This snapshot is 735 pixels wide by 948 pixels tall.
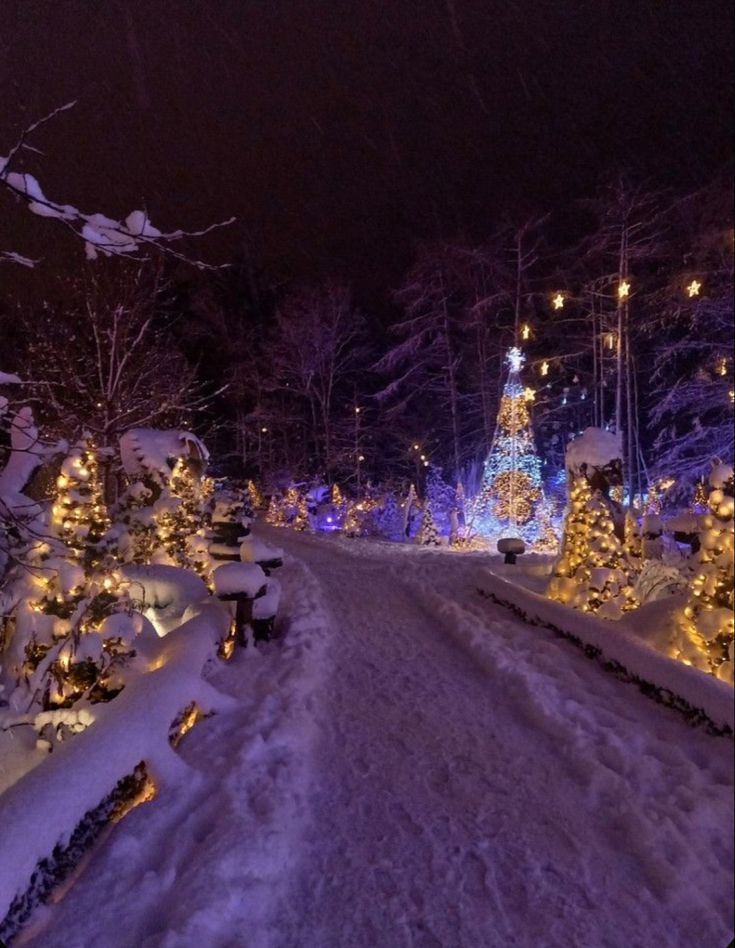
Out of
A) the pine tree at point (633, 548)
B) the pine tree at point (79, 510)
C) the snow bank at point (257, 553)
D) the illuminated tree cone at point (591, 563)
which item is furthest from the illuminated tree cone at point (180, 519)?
the pine tree at point (633, 548)

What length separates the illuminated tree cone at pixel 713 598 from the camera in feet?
11.9

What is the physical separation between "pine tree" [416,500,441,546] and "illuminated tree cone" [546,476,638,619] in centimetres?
864

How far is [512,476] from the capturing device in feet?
52.4

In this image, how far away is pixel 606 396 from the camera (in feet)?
68.3

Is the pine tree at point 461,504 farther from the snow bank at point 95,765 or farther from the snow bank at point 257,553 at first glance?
the snow bank at point 95,765

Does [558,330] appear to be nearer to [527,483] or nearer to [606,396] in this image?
[606,396]

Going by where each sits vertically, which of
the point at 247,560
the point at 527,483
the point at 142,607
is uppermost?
the point at 527,483

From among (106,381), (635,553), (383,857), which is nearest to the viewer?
(383,857)

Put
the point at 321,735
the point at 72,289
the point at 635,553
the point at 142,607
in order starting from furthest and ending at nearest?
the point at 72,289 < the point at 635,553 < the point at 142,607 < the point at 321,735

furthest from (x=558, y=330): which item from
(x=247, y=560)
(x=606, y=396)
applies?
(x=247, y=560)

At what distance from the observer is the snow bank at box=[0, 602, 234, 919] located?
252 centimetres

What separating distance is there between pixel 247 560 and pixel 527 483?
10574 mm

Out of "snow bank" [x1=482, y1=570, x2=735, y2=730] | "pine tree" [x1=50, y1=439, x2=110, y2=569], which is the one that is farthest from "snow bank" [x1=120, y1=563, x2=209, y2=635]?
"snow bank" [x1=482, y1=570, x2=735, y2=730]

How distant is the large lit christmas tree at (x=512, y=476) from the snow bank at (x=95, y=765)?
12.3 m
